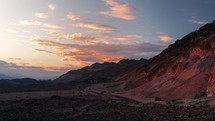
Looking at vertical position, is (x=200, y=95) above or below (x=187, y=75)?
below

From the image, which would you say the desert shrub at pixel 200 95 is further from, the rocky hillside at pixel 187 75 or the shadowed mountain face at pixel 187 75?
the shadowed mountain face at pixel 187 75

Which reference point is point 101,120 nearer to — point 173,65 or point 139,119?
point 139,119

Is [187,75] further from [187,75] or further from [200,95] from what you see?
[200,95]

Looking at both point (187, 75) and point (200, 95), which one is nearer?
point (200, 95)

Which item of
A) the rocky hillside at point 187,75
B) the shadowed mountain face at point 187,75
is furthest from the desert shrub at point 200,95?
the shadowed mountain face at point 187,75

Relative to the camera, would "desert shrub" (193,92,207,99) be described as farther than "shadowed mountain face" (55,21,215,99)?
No

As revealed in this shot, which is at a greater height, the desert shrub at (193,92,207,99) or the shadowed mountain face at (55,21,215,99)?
the shadowed mountain face at (55,21,215,99)

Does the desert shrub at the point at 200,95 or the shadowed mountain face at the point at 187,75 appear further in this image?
the shadowed mountain face at the point at 187,75

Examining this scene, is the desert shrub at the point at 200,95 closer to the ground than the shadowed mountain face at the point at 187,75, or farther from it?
closer to the ground

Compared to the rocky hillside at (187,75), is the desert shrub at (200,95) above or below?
below

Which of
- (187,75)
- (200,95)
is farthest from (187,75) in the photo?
(200,95)

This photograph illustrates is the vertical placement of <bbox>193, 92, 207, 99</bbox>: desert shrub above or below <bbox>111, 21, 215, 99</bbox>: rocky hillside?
below

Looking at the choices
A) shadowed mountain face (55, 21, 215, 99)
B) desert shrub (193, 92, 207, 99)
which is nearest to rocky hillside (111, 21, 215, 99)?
shadowed mountain face (55, 21, 215, 99)

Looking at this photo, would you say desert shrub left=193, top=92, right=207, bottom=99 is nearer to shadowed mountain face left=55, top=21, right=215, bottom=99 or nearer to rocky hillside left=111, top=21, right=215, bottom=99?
rocky hillside left=111, top=21, right=215, bottom=99
